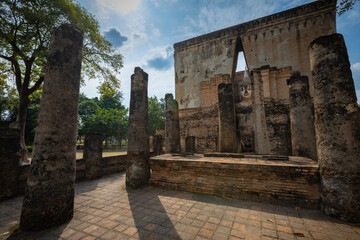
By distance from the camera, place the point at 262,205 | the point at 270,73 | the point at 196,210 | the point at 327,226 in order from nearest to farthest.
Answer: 1. the point at 327,226
2. the point at 196,210
3. the point at 262,205
4. the point at 270,73

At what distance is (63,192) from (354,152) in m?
5.64

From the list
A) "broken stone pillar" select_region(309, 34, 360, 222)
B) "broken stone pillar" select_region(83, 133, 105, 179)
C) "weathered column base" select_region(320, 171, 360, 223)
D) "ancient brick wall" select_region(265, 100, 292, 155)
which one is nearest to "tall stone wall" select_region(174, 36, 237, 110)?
"ancient brick wall" select_region(265, 100, 292, 155)

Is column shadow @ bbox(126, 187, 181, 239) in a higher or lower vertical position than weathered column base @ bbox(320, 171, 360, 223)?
lower

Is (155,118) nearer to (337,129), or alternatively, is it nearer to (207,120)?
(207,120)

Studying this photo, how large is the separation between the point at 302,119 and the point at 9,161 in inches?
Answer: 376

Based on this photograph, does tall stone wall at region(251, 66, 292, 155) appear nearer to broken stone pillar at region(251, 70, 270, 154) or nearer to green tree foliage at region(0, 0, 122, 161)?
broken stone pillar at region(251, 70, 270, 154)

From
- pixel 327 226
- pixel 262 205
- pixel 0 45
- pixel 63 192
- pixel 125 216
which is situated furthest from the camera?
pixel 0 45

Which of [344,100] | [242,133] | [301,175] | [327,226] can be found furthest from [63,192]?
[242,133]

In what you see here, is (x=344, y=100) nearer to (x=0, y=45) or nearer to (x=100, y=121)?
(x=0, y=45)

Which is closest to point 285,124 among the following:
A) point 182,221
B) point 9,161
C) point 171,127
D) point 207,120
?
point 207,120

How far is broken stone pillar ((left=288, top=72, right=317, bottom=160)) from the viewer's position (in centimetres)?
605

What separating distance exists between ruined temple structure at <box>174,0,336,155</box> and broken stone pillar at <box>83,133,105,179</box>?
18.0ft

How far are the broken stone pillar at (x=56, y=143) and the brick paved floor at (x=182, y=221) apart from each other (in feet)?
0.93

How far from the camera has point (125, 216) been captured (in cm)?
321
